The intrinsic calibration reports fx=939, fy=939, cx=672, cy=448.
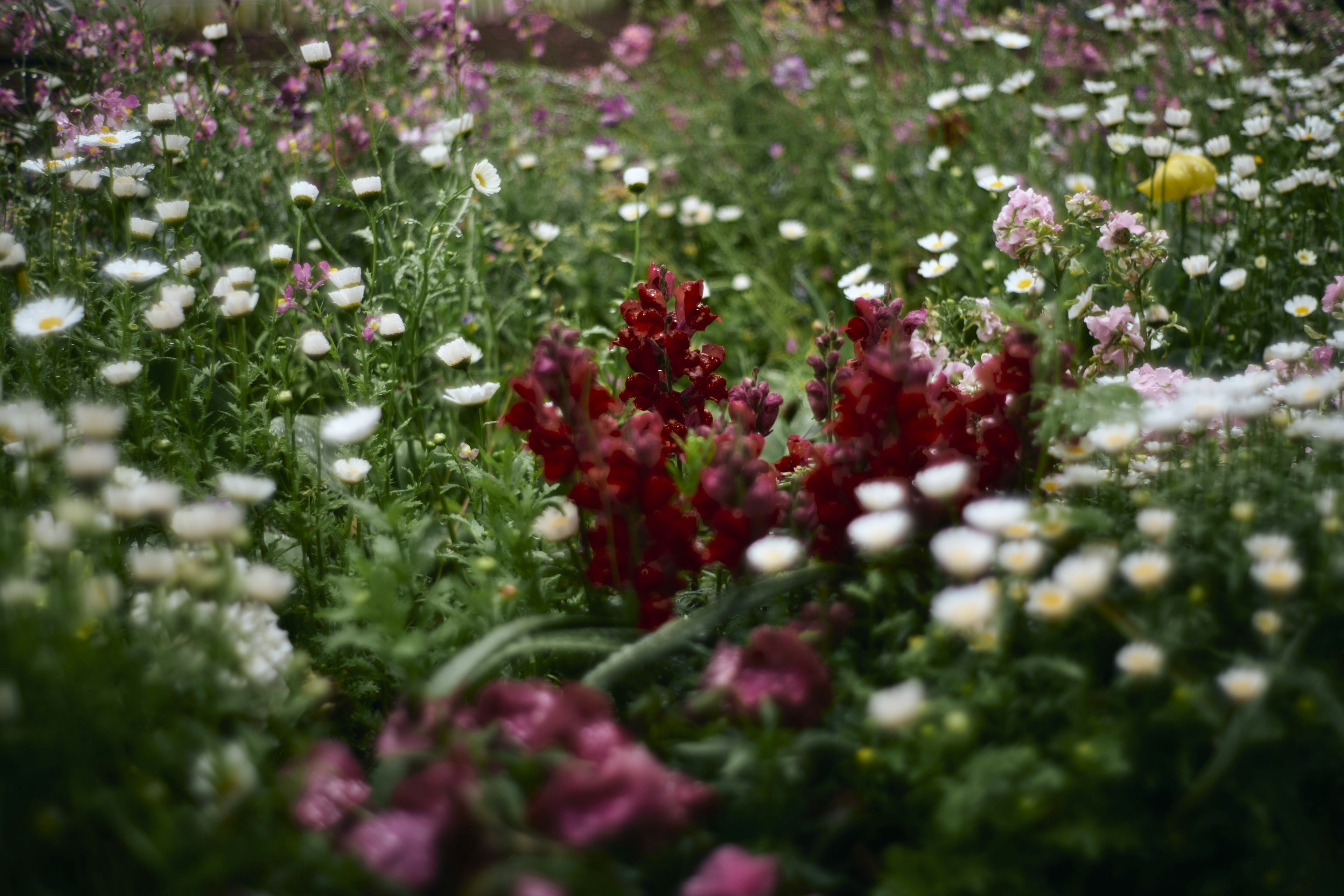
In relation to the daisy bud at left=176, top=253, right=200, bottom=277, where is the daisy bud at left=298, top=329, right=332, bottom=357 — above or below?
below

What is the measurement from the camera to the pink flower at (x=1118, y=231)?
1.76 m

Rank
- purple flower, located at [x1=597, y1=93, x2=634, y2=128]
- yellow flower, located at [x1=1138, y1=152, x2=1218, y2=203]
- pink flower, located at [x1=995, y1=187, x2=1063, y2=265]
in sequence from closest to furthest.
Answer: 1. pink flower, located at [x1=995, y1=187, x2=1063, y2=265]
2. yellow flower, located at [x1=1138, y1=152, x2=1218, y2=203]
3. purple flower, located at [x1=597, y1=93, x2=634, y2=128]

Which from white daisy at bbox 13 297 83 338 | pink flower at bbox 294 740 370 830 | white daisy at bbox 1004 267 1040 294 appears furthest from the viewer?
white daisy at bbox 1004 267 1040 294

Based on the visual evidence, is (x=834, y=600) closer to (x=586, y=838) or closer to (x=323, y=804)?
(x=586, y=838)

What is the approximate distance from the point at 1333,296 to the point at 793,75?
2.81 metres

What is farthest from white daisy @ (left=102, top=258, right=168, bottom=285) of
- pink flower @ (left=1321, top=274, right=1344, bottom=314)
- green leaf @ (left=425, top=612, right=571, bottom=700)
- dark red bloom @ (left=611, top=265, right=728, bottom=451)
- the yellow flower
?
the yellow flower

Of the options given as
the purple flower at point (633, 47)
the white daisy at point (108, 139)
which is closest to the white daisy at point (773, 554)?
the white daisy at point (108, 139)

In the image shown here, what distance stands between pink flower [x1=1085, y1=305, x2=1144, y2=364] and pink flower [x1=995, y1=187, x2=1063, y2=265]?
0.56 ft

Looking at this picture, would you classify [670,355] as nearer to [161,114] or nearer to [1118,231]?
[1118,231]

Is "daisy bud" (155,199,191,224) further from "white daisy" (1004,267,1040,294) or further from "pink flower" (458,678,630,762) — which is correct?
"white daisy" (1004,267,1040,294)

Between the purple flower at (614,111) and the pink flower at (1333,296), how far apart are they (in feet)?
9.04

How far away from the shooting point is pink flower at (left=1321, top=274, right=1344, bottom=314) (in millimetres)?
→ 1727

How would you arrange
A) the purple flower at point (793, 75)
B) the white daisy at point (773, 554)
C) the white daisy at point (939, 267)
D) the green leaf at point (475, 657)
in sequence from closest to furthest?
the green leaf at point (475, 657) < the white daisy at point (773, 554) < the white daisy at point (939, 267) < the purple flower at point (793, 75)

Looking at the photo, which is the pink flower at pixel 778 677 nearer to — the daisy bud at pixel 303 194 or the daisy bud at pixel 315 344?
the daisy bud at pixel 315 344
